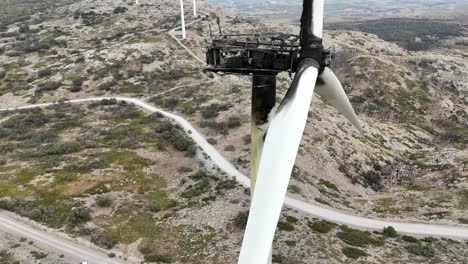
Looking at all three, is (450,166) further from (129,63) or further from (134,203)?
(129,63)

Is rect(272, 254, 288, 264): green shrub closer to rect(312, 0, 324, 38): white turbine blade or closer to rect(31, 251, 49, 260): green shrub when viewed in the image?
rect(31, 251, 49, 260): green shrub

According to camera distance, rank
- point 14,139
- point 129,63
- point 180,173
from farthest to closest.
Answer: point 129,63, point 14,139, point 180,173

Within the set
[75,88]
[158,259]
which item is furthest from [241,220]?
[75,88]

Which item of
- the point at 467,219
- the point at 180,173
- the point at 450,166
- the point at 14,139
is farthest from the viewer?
the point at 14,139

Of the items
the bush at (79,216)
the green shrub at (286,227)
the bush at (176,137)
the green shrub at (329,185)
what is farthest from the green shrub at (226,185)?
the bush at (79,216)

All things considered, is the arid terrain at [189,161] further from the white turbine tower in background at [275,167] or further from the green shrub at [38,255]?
the white turbine tower in background at [275,167]

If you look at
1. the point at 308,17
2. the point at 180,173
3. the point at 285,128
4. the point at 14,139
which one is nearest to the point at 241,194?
the point at 180,173
